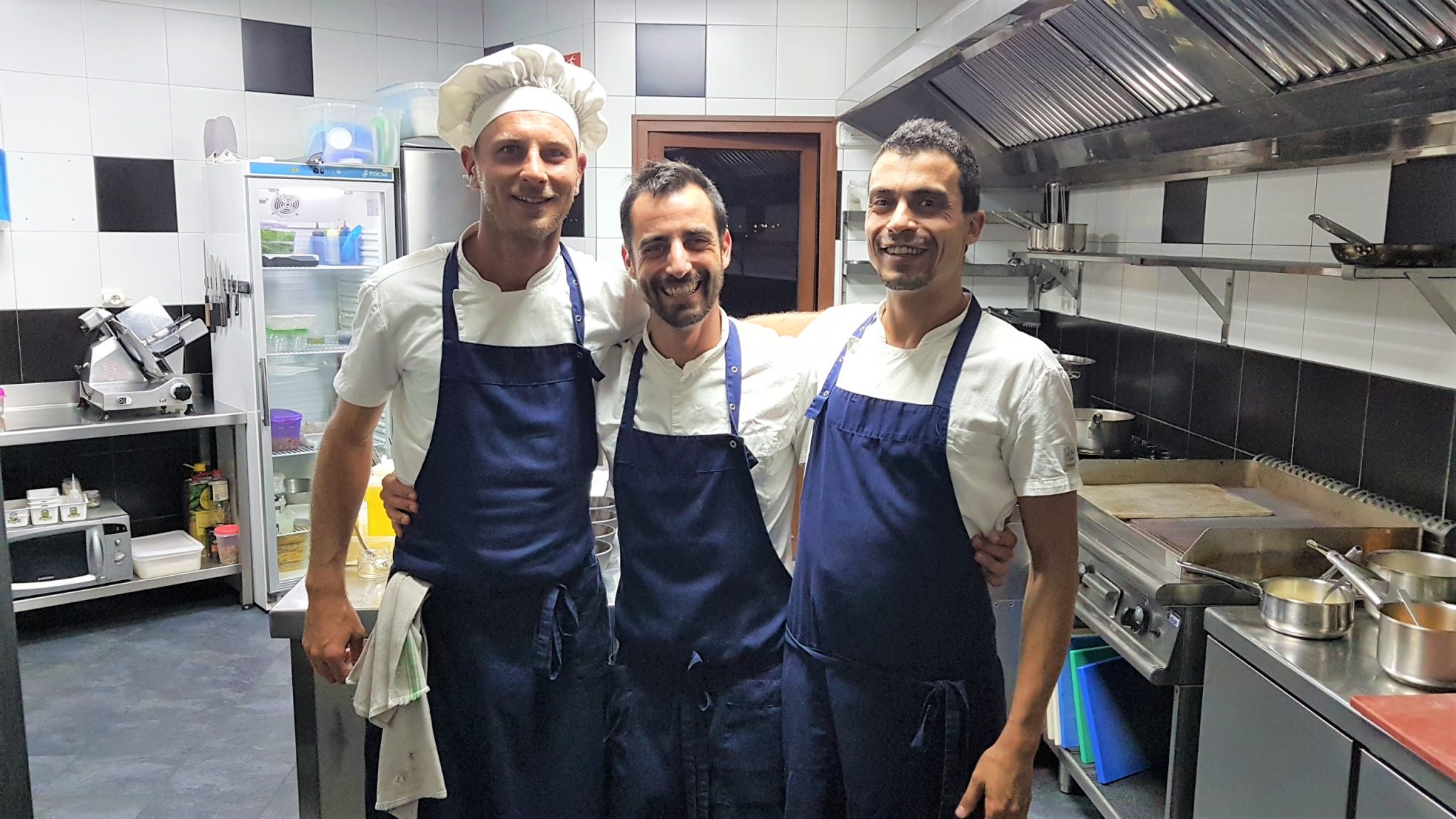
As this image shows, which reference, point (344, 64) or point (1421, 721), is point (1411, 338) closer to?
point (1421, 721)

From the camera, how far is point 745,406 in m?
1.72

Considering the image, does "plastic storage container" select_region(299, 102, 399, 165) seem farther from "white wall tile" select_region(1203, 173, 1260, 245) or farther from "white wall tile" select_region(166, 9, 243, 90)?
"white wall tile" select_region(1203, 173, 1260, 245)

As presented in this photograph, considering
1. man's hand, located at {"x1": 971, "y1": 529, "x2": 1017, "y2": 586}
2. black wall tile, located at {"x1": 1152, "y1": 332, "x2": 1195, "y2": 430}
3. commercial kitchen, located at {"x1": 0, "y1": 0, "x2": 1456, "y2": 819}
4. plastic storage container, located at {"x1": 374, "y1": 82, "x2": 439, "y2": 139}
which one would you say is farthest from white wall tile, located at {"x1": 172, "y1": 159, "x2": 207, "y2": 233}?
man's hand, located at {"x1": 971, "y1": 529, "x2": 1017, "y2": 586}

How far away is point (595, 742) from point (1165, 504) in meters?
1.77

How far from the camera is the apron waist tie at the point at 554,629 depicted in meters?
1.71

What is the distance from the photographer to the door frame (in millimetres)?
4676

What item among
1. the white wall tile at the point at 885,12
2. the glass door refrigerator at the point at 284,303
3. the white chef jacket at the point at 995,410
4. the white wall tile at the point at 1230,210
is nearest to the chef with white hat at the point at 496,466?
the white chef jacket at the point at 995,410

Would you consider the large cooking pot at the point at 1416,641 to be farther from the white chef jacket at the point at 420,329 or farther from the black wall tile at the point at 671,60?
the black wall tile at the point at 671,60

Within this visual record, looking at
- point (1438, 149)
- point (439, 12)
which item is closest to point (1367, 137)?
point (1438, 149)

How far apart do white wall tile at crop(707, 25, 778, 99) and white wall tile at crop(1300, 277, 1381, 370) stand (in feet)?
8.53

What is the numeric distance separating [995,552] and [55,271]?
4267 mm

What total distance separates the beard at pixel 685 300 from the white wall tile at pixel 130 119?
3749mm

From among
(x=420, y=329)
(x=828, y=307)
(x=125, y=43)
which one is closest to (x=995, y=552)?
(x=420, y=329)

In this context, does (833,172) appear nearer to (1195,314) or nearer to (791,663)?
(1195,314)
